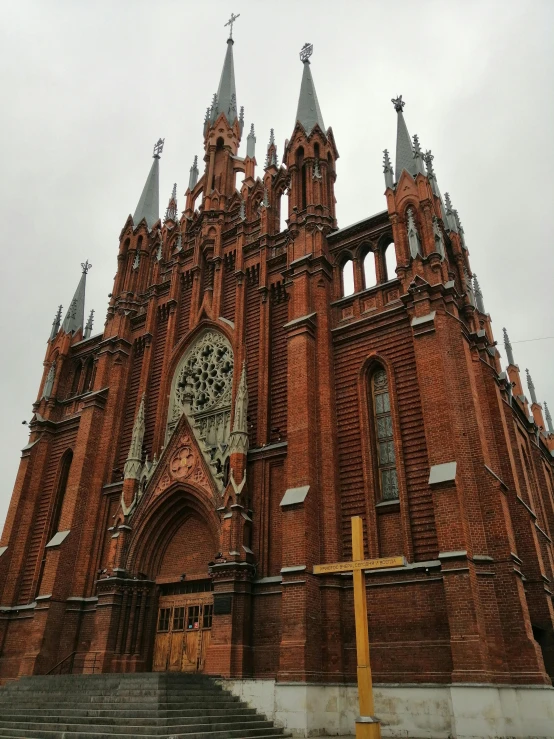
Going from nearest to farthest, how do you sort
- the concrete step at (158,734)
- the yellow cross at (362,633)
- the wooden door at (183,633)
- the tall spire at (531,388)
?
the yellow cross at (362,633)
the concrete step at (158,734)
the wooden door at (183,633)
the tall spire at (531,388)

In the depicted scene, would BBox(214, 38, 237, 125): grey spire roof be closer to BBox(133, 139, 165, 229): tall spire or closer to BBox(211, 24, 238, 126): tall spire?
BBox(211, 24, 238, 126): tall spire

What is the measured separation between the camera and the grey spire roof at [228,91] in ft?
108

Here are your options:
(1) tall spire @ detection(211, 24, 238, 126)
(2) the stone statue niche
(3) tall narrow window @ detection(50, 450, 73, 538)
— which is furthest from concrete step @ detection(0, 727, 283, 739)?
(1) tall spire @ detection(211, 24, 238, 126)

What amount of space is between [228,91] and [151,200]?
8.60 meters

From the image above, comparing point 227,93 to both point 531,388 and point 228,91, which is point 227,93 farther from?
point 531,388

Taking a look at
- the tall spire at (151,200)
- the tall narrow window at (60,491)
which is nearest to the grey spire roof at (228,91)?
the tall spire at (151,200)

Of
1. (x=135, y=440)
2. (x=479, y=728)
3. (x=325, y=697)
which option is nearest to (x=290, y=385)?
(x=135, y=440)

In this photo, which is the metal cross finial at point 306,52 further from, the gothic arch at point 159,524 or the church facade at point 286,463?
the gothic arch at point 159,524

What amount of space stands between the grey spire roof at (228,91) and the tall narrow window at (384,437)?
19.9 meters

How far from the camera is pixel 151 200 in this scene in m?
32.3

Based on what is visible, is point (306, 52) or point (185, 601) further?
point (306, 52)

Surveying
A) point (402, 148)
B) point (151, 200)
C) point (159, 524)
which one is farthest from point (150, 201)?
point (159, 524)

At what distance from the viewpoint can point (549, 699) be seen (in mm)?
13039

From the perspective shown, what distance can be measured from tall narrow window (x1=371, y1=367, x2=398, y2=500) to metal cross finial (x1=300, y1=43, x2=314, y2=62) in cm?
1912
